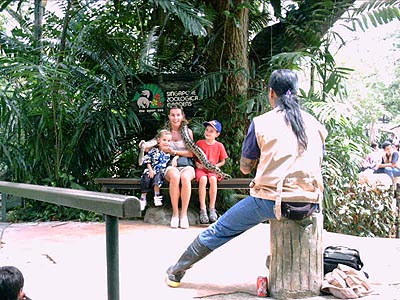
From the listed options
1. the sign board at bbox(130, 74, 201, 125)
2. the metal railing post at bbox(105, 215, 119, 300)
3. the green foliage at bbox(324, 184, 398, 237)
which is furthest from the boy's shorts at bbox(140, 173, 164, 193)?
the metal railing post at bbox(105, 215, 119, 300)

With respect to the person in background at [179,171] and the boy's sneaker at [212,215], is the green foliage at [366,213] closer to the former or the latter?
the boy's sneaker at [212,215]

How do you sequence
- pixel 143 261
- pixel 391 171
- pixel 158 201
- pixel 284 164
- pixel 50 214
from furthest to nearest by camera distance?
pixel 391 171 → pixel 50 214 → pixel 158 201 → pixel 143 261 → pixel 284 164

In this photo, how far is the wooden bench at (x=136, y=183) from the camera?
209 inches

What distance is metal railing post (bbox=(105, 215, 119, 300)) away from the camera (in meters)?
1.37

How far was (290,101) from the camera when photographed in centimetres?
274

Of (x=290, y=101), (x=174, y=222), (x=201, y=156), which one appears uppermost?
(x=290, y=101)

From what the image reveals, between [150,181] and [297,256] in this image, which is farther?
[150,181]

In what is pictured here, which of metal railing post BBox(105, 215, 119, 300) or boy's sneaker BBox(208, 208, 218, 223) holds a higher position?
metal railing post BBox(105, 215, 119, 300)

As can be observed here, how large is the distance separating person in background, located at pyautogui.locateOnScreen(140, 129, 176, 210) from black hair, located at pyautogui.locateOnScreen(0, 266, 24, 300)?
3272 mm

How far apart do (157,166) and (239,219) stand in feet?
8.68

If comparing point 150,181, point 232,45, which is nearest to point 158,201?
point 150,181

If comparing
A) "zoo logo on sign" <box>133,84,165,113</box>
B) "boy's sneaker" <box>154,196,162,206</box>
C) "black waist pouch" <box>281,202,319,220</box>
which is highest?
"zoo logo on sign" <box>133,84,165,113</box>

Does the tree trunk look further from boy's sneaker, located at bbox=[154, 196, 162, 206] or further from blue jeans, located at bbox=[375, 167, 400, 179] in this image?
blue jeans, located at bbox=[375, 167, 400, 179]

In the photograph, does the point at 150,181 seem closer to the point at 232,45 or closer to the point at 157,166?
the point at 157,166
